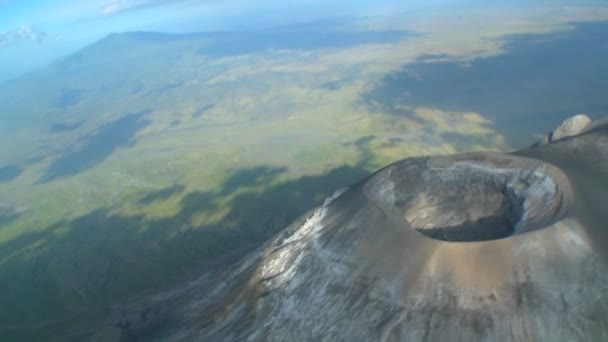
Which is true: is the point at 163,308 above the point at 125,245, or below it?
above

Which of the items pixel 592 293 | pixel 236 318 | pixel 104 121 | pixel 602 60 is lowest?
pixel 104 121

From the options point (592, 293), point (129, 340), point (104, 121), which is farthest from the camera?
point (104, 121)

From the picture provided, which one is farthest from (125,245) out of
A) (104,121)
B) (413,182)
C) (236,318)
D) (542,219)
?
(104,121)

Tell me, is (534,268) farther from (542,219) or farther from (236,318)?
(236,318)

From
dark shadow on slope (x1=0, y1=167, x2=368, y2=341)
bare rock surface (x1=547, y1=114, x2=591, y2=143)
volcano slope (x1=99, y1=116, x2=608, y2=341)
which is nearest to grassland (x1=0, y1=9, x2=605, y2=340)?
dark shadow on slope (x1=0, y1=167, x2=368, y2=341)

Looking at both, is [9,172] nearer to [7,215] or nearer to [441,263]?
[7,215]

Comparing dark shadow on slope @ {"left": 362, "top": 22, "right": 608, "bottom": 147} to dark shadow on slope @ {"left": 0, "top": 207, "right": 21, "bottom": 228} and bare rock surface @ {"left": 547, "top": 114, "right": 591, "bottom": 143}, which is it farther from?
dark shadow on slope @ {"left": 0, "top": 207, "right": 21, "bottom": 228}

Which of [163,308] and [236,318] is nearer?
[236,318]

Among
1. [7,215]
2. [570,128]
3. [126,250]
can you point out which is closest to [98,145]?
[7,215]
